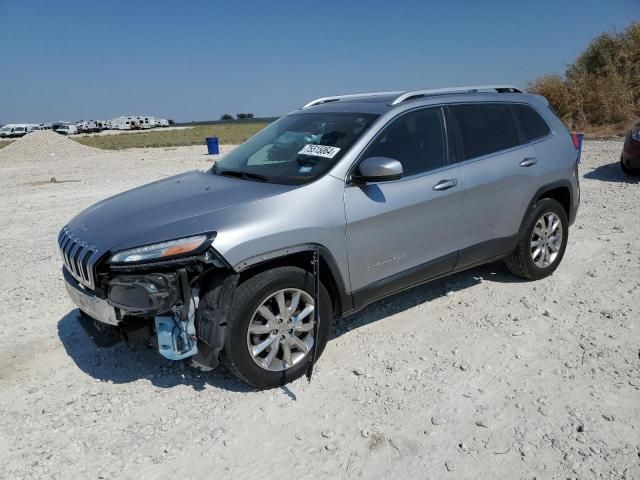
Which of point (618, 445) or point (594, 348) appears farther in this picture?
point (594, 348)

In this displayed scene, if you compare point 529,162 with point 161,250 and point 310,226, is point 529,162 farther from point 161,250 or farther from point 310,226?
point 161,250

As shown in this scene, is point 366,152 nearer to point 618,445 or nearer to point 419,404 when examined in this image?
point 419,404

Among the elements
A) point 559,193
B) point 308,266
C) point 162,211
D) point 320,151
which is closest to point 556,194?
point 559,193

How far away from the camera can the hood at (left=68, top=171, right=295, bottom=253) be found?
315cm

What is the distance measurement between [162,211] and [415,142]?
197 centimetres

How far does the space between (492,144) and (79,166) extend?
58.9ft

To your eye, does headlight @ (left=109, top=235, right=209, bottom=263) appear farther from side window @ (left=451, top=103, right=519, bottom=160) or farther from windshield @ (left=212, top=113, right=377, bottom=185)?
side window @ (left=451, top=103, right=519, bottom=160)

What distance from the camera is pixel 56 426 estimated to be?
3152 mm

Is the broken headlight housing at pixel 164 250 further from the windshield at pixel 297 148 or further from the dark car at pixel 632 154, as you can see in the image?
the dark car at pixel 632 154

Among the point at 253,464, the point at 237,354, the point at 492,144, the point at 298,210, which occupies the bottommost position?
the point at 253,464

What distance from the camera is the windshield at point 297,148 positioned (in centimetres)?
374

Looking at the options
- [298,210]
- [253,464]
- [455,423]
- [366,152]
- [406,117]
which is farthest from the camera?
[406,117]

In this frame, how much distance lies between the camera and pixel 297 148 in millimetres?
4109

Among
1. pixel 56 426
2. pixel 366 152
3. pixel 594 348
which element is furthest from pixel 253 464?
pixel 594 348
